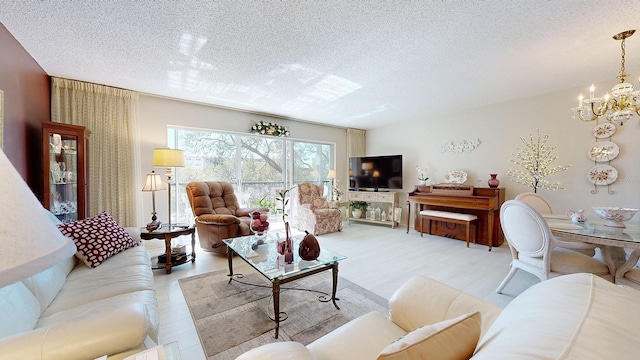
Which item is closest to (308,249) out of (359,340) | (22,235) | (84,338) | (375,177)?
(359,340)

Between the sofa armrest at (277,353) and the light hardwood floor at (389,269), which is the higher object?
the sofa armrest at (277,353)

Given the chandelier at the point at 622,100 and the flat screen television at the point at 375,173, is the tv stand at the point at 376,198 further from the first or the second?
the chandelier at the point at 622,100

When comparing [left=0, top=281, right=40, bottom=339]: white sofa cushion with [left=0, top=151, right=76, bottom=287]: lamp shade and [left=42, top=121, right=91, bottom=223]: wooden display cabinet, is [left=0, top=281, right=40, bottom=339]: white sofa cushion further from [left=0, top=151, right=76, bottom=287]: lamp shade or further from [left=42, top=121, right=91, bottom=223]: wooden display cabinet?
[left=42, top=121, right=91, bottom=223]: wooden display cabinet

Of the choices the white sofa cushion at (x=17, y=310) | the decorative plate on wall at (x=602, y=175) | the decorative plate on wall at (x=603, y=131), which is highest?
the decorative plate on wall at (x=603, y=131)

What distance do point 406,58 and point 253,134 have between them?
10.4ft

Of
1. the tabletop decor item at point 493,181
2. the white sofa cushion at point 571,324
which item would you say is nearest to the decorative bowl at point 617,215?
the tabletop decor item at point 493,181

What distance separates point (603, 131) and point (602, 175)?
59 cm

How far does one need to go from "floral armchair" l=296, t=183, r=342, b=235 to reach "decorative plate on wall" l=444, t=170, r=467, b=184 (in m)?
2.27

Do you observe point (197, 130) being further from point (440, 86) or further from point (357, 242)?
point (440, 86)

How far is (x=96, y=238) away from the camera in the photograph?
79.7 inches

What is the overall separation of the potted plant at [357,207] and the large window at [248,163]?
35.2 inches

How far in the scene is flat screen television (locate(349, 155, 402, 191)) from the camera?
5.34m

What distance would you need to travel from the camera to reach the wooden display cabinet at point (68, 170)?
8.45 feet

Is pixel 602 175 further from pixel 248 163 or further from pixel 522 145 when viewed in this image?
pixel 248 163
